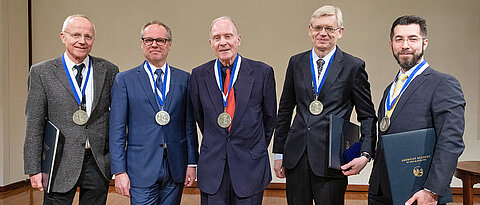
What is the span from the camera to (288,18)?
209 inches

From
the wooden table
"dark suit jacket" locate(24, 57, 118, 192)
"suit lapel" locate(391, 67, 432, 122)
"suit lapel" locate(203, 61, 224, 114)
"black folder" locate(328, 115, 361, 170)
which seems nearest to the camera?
"suit lapel" locate(391, 67, 432, 122)

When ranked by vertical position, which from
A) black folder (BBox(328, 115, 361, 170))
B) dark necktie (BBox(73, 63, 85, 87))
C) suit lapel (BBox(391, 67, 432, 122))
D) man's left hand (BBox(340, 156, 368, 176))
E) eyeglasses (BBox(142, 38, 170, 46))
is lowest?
man's left hand (BBox(340, 156, 368, 176))

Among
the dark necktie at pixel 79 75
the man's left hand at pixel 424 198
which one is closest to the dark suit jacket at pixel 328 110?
the man's left hand at pixel 424 198

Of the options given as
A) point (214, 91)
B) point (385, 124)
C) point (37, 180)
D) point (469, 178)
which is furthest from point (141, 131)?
point (469, 178)

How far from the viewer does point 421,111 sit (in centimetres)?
192

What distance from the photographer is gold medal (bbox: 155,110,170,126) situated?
229cm

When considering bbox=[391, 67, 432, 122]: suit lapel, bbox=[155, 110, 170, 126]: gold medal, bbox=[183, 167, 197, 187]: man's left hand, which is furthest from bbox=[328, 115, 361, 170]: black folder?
bbox=[155, 110, 170, 126]: gold medal

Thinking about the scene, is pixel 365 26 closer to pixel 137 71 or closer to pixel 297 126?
pixel 297 126

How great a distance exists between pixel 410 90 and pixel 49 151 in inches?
81.9

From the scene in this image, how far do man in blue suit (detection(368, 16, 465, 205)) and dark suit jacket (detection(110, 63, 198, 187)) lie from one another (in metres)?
1.19

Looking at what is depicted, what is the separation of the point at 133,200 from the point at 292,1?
3.84m

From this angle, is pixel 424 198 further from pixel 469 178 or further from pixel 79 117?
pixel 79 117

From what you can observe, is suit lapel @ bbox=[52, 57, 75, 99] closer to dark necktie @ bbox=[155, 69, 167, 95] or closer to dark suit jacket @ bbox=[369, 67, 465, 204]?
dark necktie @ bbox=[155, 69, 167, 95]

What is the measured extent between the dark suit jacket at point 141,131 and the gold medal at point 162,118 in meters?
0.02
